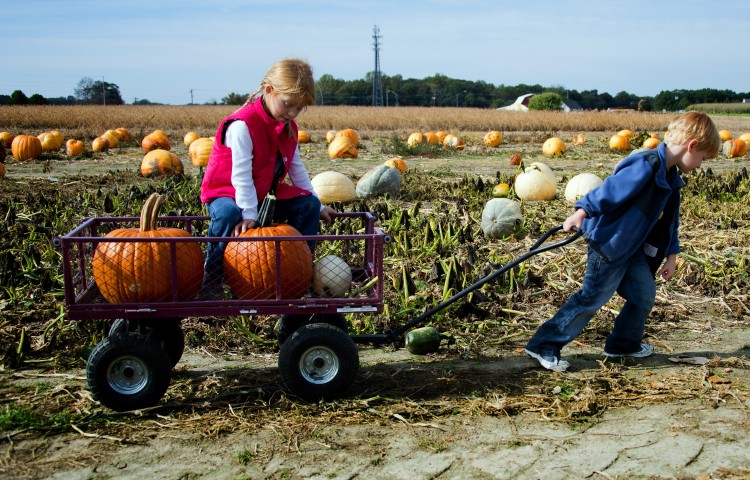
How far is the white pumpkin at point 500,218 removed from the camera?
816cm

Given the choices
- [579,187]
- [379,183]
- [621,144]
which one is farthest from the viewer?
[621,144]

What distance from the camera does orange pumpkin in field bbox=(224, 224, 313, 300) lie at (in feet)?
Answer: 13.8

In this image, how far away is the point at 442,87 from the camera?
376 feet

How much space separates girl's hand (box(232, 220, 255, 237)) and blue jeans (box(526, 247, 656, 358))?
2032mm

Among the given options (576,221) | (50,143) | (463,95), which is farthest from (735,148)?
(463,95)

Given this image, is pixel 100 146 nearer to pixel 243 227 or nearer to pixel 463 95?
pixel 243 227

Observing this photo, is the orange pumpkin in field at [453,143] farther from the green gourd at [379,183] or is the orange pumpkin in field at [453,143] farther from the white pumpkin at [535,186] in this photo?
the white pumpkin at [535,186]

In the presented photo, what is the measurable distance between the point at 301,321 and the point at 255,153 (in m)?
1.08

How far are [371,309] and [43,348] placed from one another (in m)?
2.45

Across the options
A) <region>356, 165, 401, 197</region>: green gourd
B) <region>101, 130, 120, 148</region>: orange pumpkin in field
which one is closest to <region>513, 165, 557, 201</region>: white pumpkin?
<region>356, 165, 401, 197</region>: green gourd

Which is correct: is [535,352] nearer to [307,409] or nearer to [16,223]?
[307,409]

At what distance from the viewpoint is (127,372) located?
4113mm

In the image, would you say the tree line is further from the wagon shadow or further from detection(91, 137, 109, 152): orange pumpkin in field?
the wagon shadow

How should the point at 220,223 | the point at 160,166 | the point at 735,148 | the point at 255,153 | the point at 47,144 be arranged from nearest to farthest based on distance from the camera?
the point at 220,223 < the point at 255,153 < the point at 160,166 < the point at 735,148 < the point at 47,144
